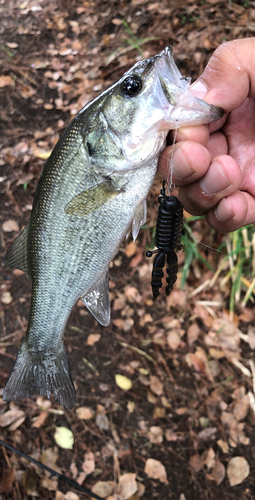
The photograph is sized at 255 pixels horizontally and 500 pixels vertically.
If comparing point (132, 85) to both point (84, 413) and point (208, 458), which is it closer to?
point (84, 413)

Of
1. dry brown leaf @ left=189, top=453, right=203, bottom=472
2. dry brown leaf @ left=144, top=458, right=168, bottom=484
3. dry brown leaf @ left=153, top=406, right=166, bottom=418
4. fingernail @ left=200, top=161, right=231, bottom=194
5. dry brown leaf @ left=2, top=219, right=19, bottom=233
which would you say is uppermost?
fingernail @ left=200, top=161, right=231, bottom=194

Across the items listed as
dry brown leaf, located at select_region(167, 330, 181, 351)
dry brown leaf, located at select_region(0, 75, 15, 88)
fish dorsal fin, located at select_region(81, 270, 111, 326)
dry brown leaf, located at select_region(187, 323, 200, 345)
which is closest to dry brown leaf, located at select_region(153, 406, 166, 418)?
dry brown leaf, located at select_region(167, 330, 181, 351)

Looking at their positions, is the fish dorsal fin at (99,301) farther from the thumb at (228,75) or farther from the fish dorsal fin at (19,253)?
the thumb at (228,75)

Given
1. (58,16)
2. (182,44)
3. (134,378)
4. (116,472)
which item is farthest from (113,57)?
(116,472)

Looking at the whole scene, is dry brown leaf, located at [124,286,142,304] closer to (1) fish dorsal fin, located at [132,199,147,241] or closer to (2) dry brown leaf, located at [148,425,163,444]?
(2) dry brown leaf, located at [148,425,163,444]

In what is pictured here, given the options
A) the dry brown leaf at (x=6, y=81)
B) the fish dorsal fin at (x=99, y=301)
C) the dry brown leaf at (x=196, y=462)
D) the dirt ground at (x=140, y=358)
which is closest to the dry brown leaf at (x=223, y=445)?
the dirt ground at (x=140, y=358)

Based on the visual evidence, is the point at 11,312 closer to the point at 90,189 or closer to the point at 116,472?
the point at 116,472

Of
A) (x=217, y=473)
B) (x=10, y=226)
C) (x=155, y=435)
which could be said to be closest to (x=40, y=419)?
(x=155, y=435)
